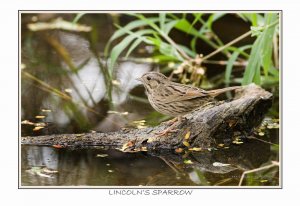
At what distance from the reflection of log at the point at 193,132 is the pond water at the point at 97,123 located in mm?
119

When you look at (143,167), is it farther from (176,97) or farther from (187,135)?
(176,97)

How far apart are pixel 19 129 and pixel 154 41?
272 centimetres

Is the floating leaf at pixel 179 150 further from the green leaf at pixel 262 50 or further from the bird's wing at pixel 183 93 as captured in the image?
the green leaf at pixel 262 50

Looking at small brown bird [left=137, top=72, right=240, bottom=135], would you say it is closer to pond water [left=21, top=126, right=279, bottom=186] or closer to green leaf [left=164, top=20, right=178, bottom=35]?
pond water [left=21, top=126, right=279, bottom=186]

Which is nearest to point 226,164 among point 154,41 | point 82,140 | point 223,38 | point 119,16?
point 82,140

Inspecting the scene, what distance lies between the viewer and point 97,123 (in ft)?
23.6

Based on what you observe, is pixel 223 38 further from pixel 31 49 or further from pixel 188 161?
pixel 188 161

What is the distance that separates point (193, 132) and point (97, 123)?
1.19m

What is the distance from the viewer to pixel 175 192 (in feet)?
19.7

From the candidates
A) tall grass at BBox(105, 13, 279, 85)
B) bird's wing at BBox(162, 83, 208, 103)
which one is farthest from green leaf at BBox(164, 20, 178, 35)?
bird's wing at BBox(162, 83, 208, 103)

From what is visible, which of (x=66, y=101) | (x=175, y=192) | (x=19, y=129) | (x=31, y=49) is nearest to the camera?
(x=175, y=192)

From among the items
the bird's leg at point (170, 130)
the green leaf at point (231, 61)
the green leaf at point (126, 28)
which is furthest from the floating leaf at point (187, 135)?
the green leaf at point (126, 28)

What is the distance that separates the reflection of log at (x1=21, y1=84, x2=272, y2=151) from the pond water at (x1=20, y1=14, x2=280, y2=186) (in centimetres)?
12

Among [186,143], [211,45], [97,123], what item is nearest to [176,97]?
[186,143]
